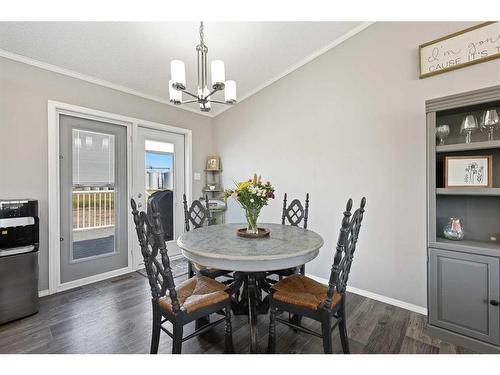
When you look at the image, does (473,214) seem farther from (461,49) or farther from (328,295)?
(328,295)

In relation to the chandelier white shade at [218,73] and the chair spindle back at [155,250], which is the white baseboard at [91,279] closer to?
the chair spindle back at [155,250]

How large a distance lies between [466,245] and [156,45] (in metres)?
3.29

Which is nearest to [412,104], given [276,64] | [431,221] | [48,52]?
[431,221]

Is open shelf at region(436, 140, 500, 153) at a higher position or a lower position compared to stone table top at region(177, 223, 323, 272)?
higher

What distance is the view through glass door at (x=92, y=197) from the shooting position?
106 inches

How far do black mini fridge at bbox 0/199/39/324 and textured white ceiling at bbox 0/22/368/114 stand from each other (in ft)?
4.94

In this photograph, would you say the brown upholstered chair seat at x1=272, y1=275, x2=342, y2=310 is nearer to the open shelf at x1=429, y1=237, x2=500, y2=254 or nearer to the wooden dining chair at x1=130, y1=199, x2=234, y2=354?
the wooden dining chair at x1=130, y1=199, x2=234, y2=354

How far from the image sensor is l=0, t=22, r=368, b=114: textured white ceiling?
7.11 feet

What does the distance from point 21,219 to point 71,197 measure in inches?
26.0

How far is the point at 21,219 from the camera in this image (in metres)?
2.11

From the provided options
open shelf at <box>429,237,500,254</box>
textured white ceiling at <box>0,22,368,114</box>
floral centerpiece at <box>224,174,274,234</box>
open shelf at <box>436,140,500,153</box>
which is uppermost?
textured white ceiling at <box>0,22,368,114</box>

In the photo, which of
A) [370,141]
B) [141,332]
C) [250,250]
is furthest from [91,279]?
[370,141]

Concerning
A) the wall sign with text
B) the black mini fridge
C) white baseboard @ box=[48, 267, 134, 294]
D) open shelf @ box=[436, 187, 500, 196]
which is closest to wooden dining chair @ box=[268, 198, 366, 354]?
open shelf @ box=[436, 187, 500, 196]

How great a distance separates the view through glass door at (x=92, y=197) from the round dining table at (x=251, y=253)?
170 cm
